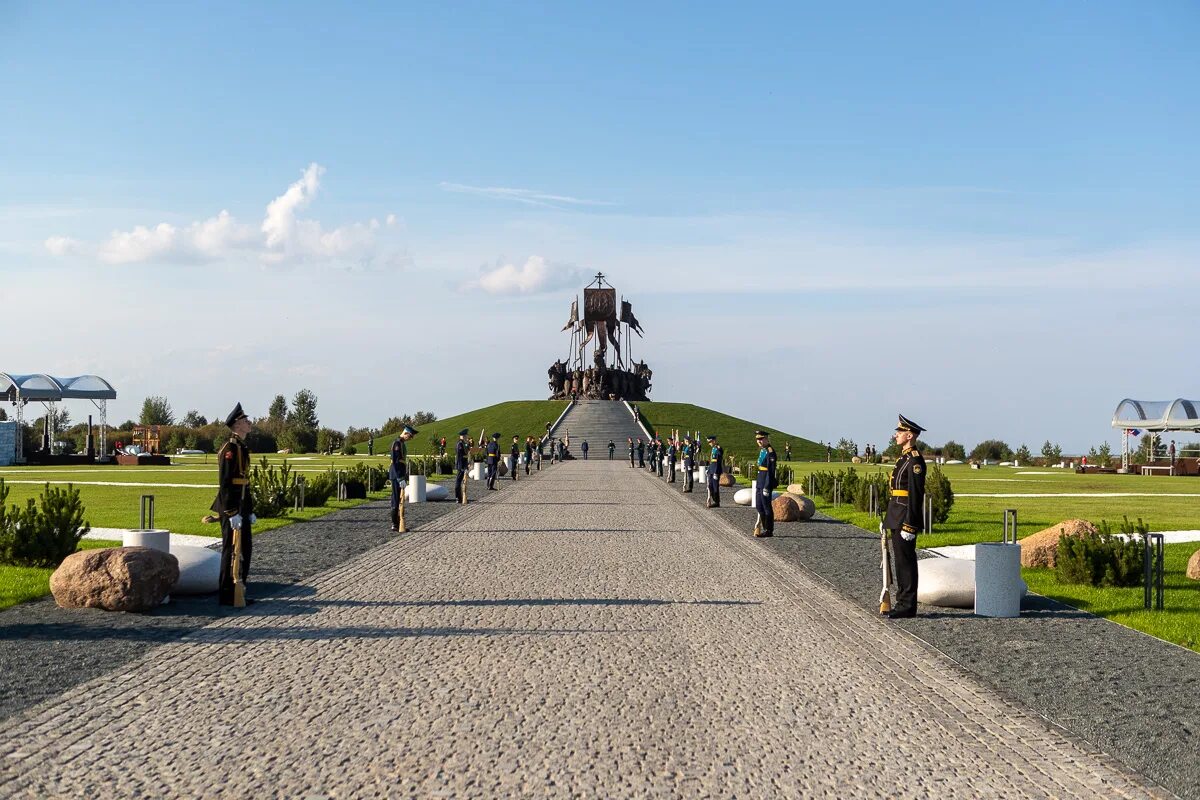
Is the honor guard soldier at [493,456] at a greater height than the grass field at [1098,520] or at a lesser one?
greater

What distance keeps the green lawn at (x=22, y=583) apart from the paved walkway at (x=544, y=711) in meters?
2.74

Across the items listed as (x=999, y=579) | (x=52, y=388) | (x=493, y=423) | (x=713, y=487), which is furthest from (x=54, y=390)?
(x=999, y=579)

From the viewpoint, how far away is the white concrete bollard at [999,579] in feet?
38.2

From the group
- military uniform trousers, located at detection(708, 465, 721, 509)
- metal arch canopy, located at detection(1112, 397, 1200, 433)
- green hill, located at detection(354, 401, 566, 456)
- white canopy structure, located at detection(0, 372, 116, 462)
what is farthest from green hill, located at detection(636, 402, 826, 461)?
military uniform trousers, located at detection(708, 465, 721, 509)

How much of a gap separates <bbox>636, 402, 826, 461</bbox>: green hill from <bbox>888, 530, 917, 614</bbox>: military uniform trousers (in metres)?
70.1

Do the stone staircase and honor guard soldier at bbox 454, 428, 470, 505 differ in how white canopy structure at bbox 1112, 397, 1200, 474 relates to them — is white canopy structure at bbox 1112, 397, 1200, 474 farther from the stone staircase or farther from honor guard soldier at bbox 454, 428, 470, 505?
honor guard soldier at bbox 454, 428, 470, 505

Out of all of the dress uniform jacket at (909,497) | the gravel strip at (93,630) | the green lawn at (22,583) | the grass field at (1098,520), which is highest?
the dress uniform jacket at (909,497)

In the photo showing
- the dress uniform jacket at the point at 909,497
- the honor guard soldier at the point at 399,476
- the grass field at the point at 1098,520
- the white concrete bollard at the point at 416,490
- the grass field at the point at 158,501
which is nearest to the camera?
the dress uniform jacket at the point at 909,497

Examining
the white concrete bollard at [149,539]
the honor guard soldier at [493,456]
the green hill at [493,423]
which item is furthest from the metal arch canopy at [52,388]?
the white concrete bollard at [149,539]

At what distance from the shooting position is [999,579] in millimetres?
11633

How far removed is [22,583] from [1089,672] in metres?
11.2

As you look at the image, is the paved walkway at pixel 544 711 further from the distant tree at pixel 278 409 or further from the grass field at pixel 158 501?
the distant tree at pixel 278 409

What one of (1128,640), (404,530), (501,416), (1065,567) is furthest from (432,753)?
(501,416)

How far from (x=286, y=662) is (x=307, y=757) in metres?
2.76
